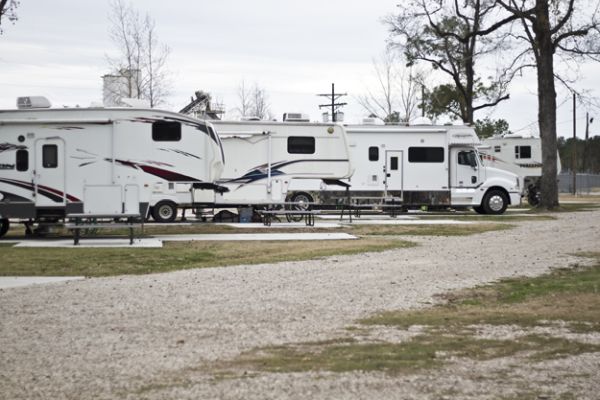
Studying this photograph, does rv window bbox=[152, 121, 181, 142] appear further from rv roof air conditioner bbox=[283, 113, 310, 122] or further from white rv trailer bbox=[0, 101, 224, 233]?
rv roof air conditioner bbox=[283, 113, 310, 122]

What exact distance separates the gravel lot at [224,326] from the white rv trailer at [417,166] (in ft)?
48.6

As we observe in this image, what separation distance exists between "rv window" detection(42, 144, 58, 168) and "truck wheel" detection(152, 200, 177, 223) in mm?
3952

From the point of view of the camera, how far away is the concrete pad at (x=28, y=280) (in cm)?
1191

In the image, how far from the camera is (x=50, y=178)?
20.2 m

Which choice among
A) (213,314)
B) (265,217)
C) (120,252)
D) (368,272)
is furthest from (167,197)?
(213,314)

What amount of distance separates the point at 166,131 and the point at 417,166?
40.1 feet

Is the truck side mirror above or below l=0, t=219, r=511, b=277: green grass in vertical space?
above

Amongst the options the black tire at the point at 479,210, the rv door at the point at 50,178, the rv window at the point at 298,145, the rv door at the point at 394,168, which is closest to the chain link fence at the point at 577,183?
the black tire at the point at 479,210

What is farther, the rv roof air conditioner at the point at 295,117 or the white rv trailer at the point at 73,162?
the rv roof air conditioner at the point at 295,117

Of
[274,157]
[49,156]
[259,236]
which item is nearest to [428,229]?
[259,236]

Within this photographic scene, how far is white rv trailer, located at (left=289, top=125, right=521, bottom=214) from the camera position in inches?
1204

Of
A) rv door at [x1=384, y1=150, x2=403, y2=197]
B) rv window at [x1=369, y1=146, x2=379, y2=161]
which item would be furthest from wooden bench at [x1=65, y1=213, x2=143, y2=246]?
rv door at [x1=384, y1=150, x2=403, y2=197]

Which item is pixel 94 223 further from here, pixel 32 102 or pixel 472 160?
pixel 472 160

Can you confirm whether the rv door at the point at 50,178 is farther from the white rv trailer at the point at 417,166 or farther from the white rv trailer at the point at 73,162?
the white rv trailer at the point at 417,166
